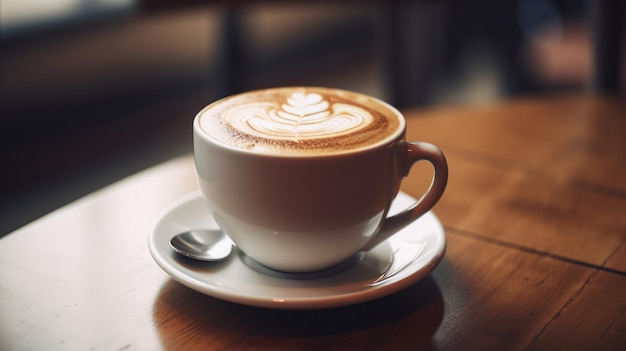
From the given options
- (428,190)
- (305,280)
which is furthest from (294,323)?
(428,190)

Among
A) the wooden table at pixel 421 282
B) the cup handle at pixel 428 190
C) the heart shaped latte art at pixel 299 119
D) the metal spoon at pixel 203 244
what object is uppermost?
the heart shaped latte art at pixel 299 119

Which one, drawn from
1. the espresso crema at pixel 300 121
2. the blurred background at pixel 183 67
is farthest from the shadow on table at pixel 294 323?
the blurred background at pixel 183 67

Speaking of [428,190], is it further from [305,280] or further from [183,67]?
[183,67]

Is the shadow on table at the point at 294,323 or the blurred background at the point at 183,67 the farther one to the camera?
the blurred background at the point at 183,67

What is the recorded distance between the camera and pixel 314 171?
16.7 inches

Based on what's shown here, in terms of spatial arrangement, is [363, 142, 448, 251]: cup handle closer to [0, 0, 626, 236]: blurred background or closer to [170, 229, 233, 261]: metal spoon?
[170, 229, 233, 261]: metal spoon

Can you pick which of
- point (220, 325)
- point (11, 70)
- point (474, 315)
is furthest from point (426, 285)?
point (11, 70)

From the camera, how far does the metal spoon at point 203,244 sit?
0.49m

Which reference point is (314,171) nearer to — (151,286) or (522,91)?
(151,286)

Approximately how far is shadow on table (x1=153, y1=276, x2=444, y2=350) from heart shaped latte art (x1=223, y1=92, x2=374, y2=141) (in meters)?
0.12

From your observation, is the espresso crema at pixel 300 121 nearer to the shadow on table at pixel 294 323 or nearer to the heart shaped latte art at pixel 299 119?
the heart shaped latte art at pixel 299 119

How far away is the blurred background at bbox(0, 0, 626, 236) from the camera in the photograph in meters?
1.33

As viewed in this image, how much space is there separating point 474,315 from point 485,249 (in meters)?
0.10

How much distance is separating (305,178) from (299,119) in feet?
0.27
